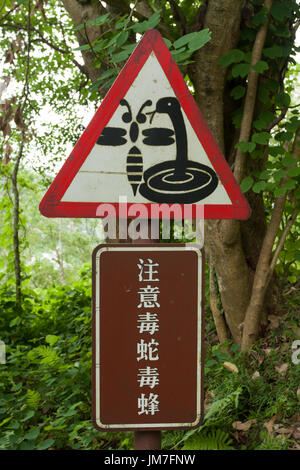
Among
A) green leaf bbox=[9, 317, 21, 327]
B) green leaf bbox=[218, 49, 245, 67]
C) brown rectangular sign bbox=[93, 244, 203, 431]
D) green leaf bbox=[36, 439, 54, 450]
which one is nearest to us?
brown rectangular sign bbox=[93, 244, 203, 431]

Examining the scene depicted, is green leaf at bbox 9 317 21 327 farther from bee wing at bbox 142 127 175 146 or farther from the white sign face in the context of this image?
bee wing at bbox 142 127 175 146

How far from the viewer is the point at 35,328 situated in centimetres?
580

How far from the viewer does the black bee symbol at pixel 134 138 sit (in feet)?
5.44

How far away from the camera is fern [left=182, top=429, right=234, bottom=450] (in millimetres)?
2713

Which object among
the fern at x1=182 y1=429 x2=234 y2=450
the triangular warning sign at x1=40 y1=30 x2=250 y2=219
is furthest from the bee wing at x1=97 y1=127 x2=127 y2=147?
the fern at x1=182 y1=429 x2=234 y2=450

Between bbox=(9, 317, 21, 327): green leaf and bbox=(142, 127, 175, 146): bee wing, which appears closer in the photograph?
bbox=(142, 127, 175, 146): bee wing

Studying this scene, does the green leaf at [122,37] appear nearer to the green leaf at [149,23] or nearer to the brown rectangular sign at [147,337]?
the green leaf at [149,23]

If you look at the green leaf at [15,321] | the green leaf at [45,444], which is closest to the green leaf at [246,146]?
the green leaf at [45,444]

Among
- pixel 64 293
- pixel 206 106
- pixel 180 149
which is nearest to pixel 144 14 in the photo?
pixel 206 106

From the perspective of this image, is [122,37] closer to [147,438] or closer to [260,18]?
[260,18]

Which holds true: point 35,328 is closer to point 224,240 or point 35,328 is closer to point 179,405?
point 224,240

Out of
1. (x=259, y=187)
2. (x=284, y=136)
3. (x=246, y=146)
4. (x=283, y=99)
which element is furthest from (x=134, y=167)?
(x=283, y=99)

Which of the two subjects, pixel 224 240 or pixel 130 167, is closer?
pixel 130 167

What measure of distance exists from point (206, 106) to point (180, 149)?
6.46 ft
